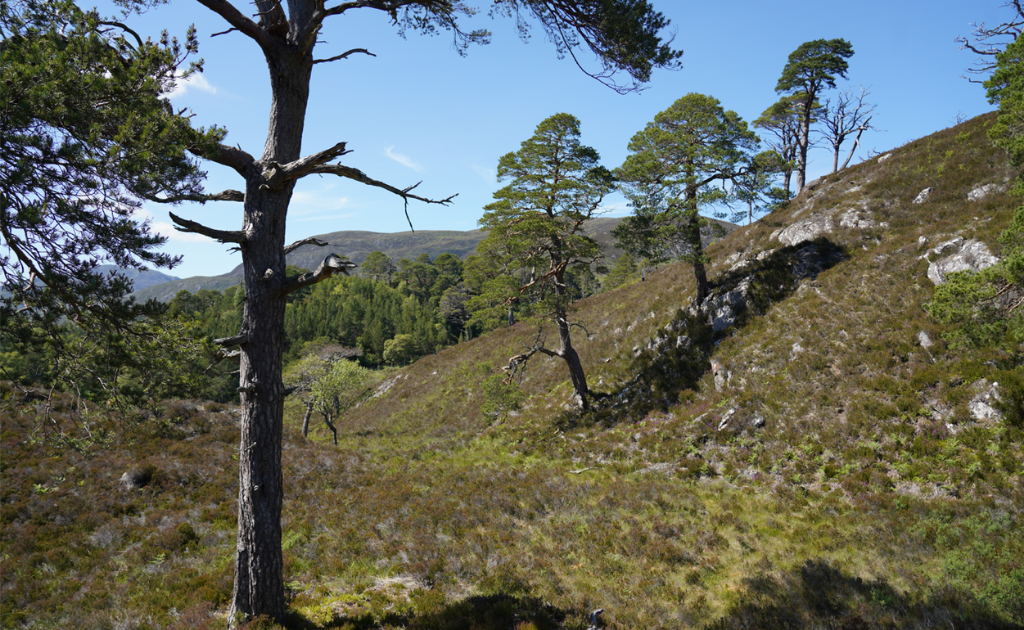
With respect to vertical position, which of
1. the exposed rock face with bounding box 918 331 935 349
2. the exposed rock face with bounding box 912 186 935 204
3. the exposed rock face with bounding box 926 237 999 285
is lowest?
the exposed rock face with bounding box 918 331 935 349

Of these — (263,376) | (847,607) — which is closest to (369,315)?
(263,376)

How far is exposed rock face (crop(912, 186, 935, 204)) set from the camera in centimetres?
1877

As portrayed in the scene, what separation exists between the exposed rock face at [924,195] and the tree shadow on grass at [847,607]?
20.0 m

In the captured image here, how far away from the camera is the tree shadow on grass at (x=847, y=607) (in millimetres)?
5500

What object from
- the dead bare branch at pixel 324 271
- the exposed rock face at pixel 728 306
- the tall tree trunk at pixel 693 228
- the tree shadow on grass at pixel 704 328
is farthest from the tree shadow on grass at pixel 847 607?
the tall tree trunk at pixel 693 228

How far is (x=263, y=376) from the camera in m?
5.21

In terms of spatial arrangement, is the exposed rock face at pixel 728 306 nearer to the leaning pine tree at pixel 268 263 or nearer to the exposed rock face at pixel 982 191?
the exposed rock face at pixel 982 191

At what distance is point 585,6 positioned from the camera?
21.5 ft

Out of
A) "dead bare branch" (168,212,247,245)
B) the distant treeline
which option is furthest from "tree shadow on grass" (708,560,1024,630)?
the distant treeline

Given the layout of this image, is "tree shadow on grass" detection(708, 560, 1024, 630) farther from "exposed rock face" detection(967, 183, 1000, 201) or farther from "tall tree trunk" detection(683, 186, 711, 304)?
"exposed rock face" detection(967, 183, 1000, 201)

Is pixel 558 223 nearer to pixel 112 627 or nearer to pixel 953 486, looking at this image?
pixel 953 486

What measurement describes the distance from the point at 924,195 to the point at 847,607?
70.0ft

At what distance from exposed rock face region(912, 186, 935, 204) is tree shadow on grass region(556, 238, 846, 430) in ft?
14.5

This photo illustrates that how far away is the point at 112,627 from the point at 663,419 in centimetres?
1584
